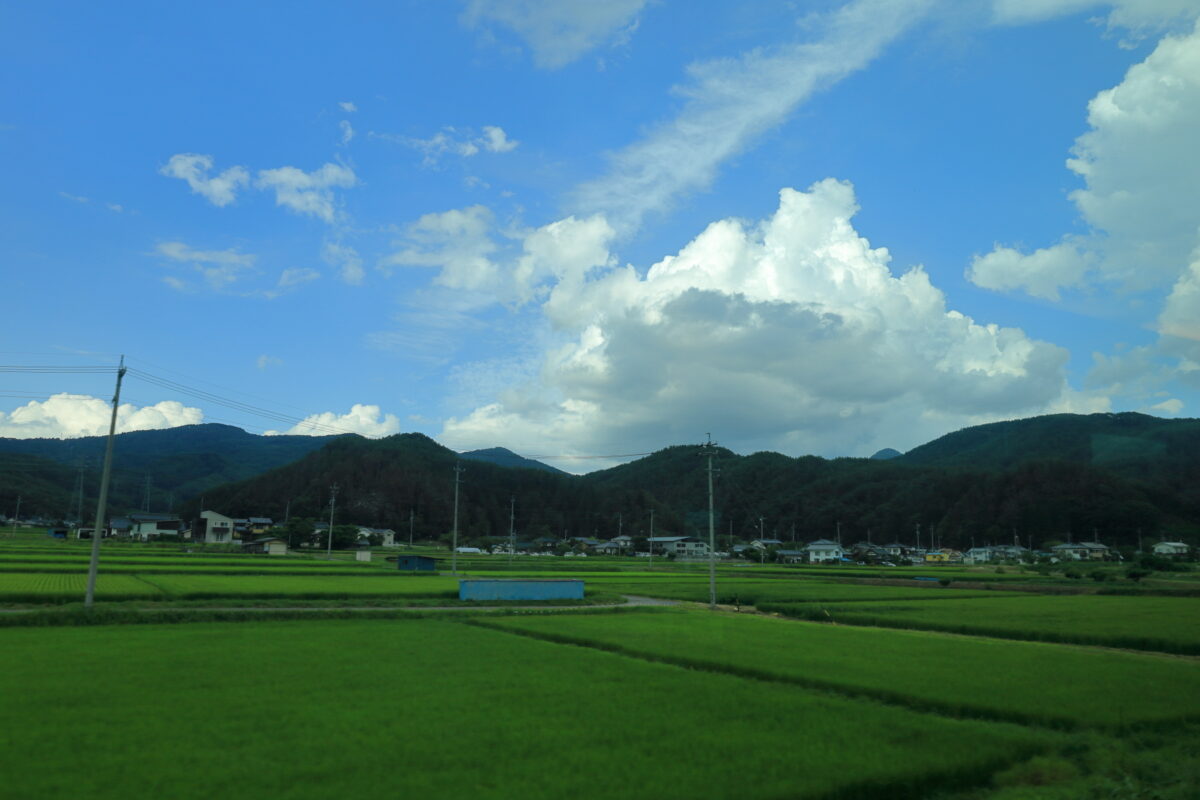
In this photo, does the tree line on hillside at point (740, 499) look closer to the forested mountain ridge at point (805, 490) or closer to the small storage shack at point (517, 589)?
the forested mountain ridge at point (805, 490)

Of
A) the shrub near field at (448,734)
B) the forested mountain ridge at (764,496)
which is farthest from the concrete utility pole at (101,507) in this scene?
the forested mountain ridge at (764,496)

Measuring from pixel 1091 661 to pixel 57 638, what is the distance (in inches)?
1169

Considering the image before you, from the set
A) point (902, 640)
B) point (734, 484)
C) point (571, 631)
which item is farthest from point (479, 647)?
point (734, 484)

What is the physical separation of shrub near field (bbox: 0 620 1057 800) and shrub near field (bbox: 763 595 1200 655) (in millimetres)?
17317

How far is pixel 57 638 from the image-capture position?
70.5 ft

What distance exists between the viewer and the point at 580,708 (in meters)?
13.7

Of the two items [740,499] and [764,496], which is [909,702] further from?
[740,499]

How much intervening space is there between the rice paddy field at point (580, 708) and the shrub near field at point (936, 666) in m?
0.10

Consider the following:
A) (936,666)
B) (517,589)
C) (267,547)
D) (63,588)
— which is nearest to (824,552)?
(267,547)

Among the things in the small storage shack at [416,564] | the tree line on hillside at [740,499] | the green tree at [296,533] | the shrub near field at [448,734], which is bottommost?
the small storage shack at [416,564]

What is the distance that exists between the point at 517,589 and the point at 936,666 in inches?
980

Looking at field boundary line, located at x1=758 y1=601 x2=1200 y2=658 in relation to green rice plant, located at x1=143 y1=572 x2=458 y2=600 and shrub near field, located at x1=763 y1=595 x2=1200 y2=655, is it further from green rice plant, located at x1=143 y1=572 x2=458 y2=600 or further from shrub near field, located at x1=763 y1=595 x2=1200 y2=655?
green rice plant, located at x1=143 y1=572 x2=458 y2=600

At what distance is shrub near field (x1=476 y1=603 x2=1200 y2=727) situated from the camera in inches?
573

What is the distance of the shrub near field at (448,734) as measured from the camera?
9.25 metres
